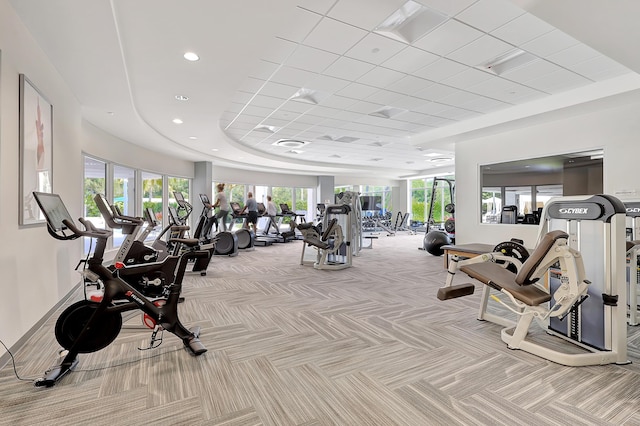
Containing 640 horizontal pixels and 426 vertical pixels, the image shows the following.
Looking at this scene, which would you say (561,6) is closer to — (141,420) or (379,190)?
(141,420)

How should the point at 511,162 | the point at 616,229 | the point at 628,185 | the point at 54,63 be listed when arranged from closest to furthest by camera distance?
the point at 616,229
the point at 54,63
the point at 628,185
the point at 511,162

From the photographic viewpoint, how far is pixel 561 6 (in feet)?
8.32

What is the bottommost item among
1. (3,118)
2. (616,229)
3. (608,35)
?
(616,229)

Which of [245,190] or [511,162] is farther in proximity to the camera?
[245,190]

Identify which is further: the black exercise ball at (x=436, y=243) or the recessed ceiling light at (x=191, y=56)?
the black exercise ball at (x=436, y=243)

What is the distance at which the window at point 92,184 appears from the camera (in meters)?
6.62

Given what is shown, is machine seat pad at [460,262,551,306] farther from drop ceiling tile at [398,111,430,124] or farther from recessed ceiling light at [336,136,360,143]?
recessed ceiling light at [336,136,360,143]

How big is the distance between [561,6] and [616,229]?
1745 millimetres

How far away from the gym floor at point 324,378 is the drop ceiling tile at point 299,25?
296cm

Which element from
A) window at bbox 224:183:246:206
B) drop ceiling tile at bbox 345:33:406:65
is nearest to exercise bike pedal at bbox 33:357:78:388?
drop ceiling tile at bbox 345:33:406:65

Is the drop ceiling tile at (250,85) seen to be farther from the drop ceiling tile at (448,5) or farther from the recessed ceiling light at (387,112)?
the drop ceiling tile at (448,5)

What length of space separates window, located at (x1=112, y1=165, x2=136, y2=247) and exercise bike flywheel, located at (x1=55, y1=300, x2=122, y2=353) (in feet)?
19.0

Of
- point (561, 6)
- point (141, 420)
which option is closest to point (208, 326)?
point (141, 420)

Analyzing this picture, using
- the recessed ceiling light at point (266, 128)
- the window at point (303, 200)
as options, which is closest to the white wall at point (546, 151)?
the recessed ceiling light at point (266, 128)
